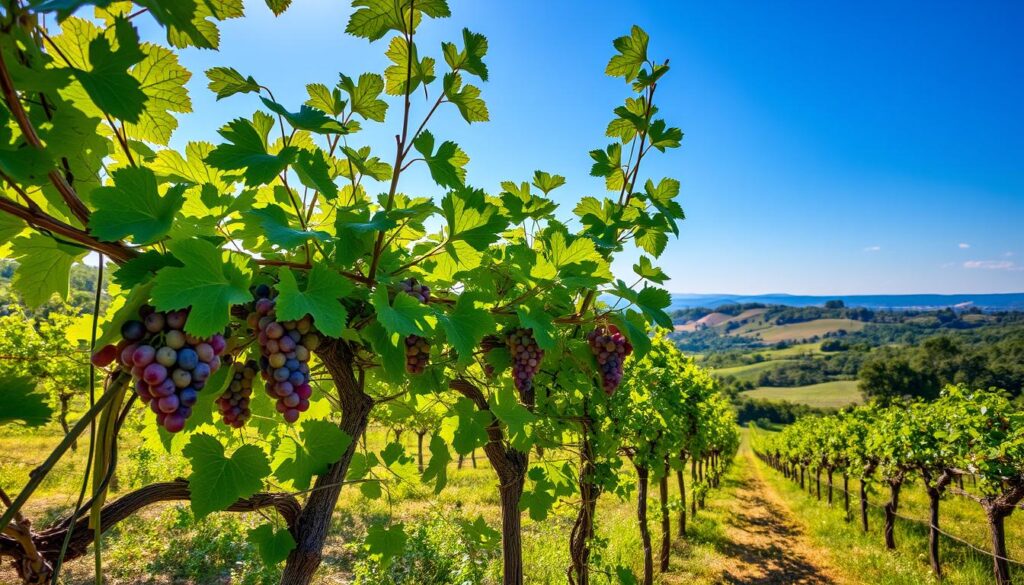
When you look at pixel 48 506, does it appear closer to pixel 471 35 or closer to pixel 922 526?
pixel 471 35

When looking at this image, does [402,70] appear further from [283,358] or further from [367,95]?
[283,358]

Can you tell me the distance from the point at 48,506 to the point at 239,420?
13569mm

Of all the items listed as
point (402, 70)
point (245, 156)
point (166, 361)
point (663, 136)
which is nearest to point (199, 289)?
point (166, 361)

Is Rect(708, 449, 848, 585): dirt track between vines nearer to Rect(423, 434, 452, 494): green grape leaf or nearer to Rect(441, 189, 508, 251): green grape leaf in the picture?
Rect(423, 434, 452, 494): green grape leaf

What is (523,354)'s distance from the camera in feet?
5.37

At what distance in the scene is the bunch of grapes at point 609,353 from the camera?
1.83 m

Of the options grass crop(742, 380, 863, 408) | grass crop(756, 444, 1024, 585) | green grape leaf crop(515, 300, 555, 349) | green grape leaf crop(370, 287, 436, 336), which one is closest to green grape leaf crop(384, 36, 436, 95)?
green grape leaf crop(370, 287, 436, 336)

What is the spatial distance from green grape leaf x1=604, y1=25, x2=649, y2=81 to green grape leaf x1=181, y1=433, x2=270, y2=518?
1.82m

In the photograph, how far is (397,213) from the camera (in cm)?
98

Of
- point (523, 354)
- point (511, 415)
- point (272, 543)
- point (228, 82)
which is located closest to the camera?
point (228, 82)

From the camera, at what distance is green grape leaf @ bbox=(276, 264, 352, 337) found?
0.82 meters

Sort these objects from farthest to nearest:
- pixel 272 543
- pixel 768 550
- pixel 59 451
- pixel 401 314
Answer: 1. pixel 768 550
2. pixel 272 543
3. pixel 401 314
4. pixel 59 451

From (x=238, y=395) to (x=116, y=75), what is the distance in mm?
694

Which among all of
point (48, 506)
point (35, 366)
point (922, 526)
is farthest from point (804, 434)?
point (35, 366)
